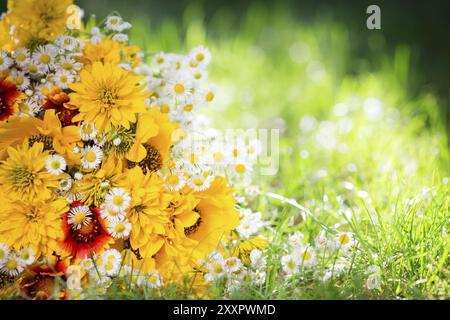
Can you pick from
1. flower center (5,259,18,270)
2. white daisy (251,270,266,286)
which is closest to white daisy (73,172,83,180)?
flower center (5,259,18,270)

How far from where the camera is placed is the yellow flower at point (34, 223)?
51.1 inches

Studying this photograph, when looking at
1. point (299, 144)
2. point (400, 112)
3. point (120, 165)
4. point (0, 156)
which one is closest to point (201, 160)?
point (120, 165)

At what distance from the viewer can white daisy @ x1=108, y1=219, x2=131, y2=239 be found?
1.29 m

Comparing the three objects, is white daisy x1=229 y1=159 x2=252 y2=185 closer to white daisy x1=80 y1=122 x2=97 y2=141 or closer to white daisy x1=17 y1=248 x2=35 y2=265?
white daisy x1=80 y1=122 x2=97 y2=141

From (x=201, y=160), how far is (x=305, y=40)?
171 cm

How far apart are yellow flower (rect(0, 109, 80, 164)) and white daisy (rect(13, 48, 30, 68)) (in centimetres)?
15

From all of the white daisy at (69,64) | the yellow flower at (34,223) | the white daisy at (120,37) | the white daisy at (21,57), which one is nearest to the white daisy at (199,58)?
the white daisy at (120,37)

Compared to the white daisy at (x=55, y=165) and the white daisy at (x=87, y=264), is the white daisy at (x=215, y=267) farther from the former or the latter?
the white daisy at (x=55, y=165)

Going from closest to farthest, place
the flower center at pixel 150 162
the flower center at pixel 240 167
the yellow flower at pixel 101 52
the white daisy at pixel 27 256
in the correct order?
the white daisy at pixel 27 256, the flower center at pixel 150 162, the yellow flower at pixel 101 52, the flower center at pixel 240 167

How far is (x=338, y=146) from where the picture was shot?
218 cm

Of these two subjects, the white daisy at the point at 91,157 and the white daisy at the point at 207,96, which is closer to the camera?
the white daisy at the point at 91,157

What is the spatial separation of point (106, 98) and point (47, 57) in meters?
0.20

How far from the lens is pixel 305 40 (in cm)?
301
